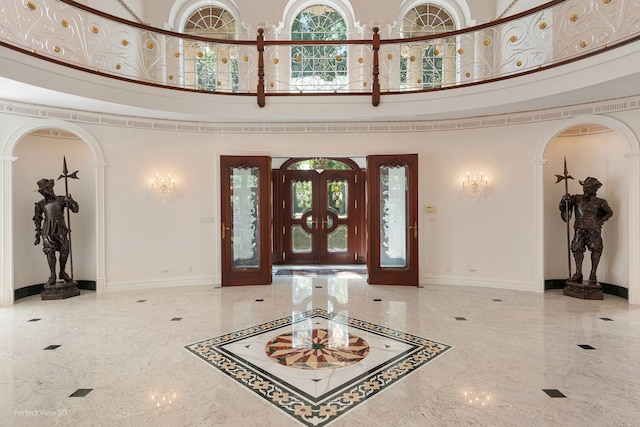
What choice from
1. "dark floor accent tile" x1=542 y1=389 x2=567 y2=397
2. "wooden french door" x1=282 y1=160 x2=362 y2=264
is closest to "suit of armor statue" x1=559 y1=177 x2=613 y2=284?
"dark floor accent tile" x1=542 y1=389 x2=567 y2=397

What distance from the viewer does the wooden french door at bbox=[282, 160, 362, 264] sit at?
9477 mm

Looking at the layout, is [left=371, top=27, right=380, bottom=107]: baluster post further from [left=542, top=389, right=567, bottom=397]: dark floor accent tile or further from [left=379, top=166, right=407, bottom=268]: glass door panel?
[left=542, top=389, right=567, bottom=397]: dark floor accent tile

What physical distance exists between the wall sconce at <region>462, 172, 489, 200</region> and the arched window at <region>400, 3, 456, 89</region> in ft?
6.56

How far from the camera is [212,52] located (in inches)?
281

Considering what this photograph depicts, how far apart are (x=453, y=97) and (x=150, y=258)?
240 inches

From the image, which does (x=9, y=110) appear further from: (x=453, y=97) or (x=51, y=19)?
(x=453, y=97)

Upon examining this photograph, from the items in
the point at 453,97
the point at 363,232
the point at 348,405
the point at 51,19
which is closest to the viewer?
the point at 348,405

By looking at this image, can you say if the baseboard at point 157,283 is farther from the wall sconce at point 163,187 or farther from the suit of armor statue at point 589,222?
the suit of armor statue at point 589,222

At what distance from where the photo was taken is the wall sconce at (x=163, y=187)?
6.29 meters

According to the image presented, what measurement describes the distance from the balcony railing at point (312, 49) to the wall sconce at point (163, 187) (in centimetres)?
168

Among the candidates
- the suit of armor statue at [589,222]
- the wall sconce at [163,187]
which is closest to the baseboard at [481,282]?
the suit of armor statue at [589,222]

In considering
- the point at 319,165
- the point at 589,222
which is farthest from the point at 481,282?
the point at 319,165

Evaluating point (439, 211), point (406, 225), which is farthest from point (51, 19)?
point (439, 211)

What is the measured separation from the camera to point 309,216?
31.2 ft
